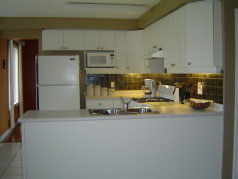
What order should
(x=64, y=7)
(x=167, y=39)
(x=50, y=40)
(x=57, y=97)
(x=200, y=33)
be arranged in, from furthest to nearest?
(x=50, y=40)
(x=57, y=97)
(x=64, y=7)
(x=167, y=39)
(x=200, y=33)

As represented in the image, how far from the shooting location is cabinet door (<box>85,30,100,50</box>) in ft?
16.7

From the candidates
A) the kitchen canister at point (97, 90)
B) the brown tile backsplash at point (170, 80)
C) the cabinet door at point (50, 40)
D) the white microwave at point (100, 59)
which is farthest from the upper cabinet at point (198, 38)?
the cabinet door at point (50, 40)

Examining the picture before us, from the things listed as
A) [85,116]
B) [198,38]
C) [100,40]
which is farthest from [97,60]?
[85,116]

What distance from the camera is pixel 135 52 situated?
5.14m

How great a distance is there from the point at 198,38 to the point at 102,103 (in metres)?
2.28

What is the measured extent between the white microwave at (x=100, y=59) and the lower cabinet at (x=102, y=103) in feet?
2.26

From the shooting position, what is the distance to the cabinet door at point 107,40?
5.14 m

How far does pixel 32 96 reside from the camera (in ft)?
26.0

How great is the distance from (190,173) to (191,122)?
22.7 inches

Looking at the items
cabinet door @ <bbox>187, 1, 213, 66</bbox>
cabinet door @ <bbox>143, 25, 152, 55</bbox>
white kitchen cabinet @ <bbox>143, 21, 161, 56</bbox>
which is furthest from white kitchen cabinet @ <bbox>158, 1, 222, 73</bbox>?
cabinet door @ <bbox>143, 25, 152, 55</bbox>

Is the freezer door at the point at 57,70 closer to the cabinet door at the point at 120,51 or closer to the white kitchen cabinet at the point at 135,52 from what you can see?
the cabinet door at the point at 120,51

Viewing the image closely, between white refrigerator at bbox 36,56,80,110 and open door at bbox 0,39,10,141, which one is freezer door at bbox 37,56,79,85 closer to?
white refrigerator at bbox 36,56,80,110

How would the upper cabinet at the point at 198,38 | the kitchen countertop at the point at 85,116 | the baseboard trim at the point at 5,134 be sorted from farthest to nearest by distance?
the baseboard trim at the point at 5,134, the upper cabinet at the point at 198,38, the kitchen countertop at the point at 85,116

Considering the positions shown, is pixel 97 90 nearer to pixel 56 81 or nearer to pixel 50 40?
pixel 56 81
